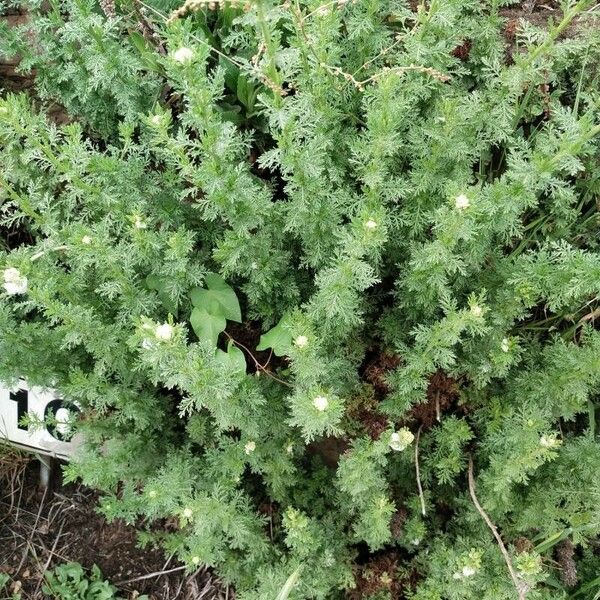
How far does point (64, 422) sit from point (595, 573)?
7.54 ft

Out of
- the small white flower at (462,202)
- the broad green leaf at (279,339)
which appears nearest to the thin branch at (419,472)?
the broad green leaf at (279,339)

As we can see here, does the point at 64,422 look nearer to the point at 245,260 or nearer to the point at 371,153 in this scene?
the point at 245,260

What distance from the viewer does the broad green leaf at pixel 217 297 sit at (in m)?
2.40

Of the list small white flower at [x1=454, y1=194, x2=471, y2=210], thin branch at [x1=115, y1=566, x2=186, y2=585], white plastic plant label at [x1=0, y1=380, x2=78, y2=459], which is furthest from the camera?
thin branch at [x1=115, y1=566, x2=186, y2=585]

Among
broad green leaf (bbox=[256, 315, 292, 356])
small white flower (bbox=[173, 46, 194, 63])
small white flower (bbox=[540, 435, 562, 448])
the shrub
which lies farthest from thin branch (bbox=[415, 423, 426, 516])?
small white flower (bbox=[173, 46, 194, 63])

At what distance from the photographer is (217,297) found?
2430 millimetres

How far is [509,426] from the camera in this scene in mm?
2371

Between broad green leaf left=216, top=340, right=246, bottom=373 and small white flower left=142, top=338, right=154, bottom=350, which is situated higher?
small white flower left=142, top=338, right=154, bottom=350

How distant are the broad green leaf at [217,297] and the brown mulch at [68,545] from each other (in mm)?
1457

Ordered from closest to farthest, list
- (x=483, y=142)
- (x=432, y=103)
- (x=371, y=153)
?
(x=371, y=153) < (x=483, y=142) < (x=432, y=103)

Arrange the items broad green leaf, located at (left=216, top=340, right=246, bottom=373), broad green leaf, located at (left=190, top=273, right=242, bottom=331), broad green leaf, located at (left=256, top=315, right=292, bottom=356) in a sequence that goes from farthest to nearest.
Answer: broad green leaf, located at (left=190, top=273, right=242, bottom=331)
broad green leaf, located at (left=256, top=315, right=292, bottom=356)
broad green leaf, located at (left=216, top=340, right=246, bottom=373)

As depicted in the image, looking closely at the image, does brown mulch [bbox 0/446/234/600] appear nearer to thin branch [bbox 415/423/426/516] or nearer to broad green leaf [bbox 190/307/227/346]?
thin branch [bbox 415/423/426/516]

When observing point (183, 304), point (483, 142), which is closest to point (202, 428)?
point (183, 304)

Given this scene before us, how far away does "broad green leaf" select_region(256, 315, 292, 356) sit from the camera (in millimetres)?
2297
